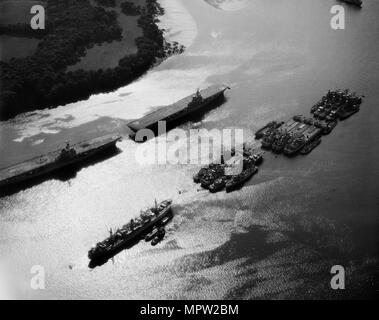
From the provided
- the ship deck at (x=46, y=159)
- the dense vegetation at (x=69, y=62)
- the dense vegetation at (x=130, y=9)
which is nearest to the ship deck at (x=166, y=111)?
the ship deck at (x=46, y=159)

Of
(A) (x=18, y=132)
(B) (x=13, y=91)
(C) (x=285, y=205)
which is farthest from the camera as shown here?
(B) (x=13, y=91)

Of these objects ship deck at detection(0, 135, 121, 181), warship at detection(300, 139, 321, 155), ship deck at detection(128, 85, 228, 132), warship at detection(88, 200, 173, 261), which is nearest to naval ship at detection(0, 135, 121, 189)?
ship deck at detection(0, 135, 121, 181)

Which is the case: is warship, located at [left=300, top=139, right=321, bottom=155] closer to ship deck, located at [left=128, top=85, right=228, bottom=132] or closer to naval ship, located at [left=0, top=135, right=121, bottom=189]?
ship deck, located at [left=128, top=85, right=228, bottom=132]

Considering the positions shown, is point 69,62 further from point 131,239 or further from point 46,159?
point 131,239

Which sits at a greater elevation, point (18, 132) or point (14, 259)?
point (18, 132)

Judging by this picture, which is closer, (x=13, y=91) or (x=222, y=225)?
(x=222, y=225)

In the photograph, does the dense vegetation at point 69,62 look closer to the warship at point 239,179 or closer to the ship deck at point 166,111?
the ship deck at point 166,111
